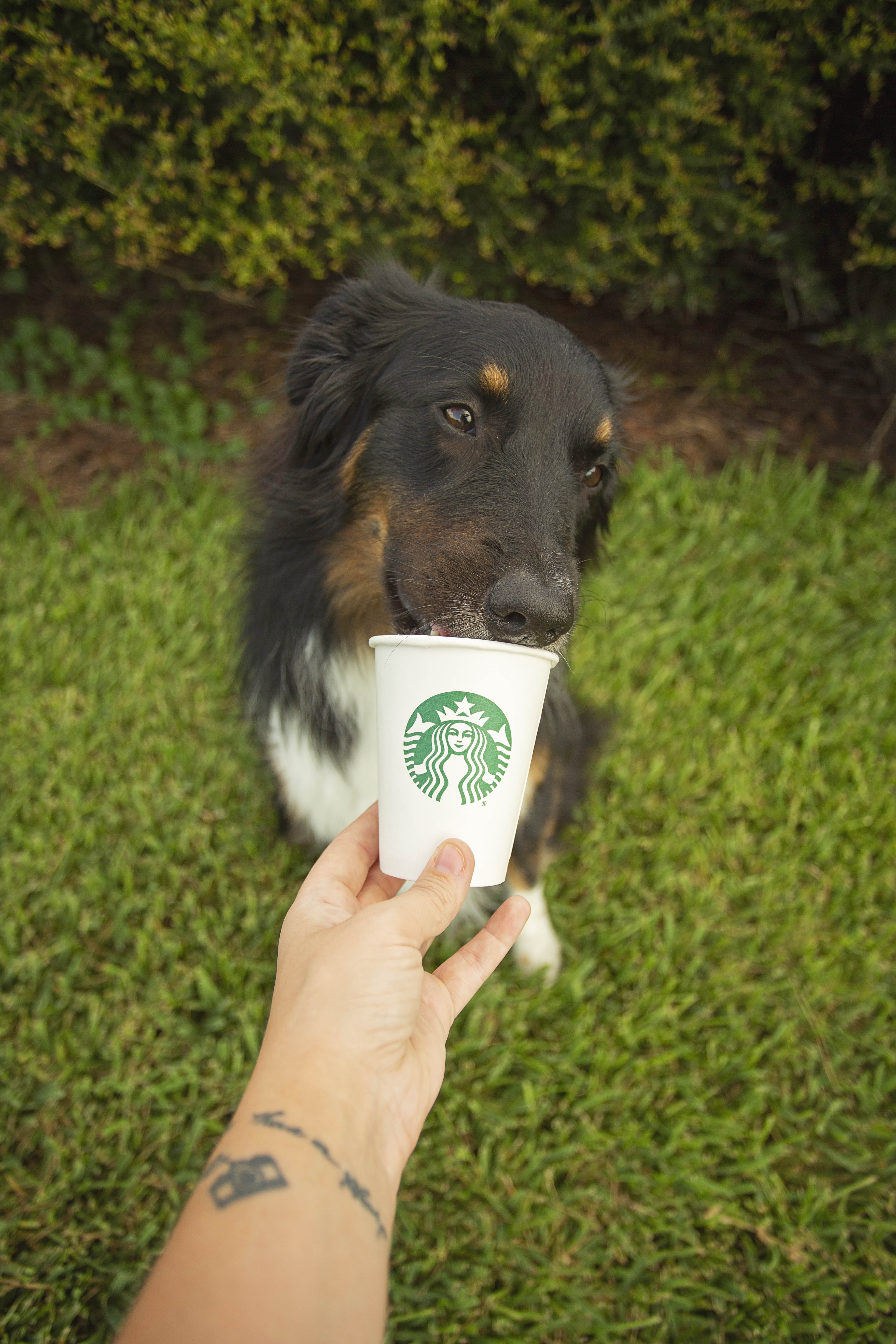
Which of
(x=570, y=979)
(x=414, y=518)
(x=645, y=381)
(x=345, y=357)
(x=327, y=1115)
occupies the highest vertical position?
(x=645, y=381)

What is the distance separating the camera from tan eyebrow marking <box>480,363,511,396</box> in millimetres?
1895

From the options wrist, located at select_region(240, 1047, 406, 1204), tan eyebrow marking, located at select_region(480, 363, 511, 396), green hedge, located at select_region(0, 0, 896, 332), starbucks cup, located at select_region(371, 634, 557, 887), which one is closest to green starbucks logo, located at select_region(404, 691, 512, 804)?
starbucks cup, located at select_region(371, 634, 557, 887)

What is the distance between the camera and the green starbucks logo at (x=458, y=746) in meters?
1.37

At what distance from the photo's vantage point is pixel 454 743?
1394mm

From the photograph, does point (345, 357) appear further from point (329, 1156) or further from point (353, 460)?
point (329, 1156)

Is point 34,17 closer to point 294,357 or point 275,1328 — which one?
point 294,357

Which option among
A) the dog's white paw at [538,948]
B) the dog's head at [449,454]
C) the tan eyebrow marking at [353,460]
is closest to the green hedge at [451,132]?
the dog's head at [449,454]

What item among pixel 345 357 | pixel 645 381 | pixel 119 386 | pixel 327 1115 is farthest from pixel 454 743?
pixel 645 381

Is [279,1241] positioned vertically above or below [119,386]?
below

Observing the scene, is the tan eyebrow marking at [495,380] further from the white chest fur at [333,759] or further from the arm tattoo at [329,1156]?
the arm tattoo at [329,1156]

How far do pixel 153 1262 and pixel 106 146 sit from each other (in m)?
4.26

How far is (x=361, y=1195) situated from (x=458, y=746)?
71cm

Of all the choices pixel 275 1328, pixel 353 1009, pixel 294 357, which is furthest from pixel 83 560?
pixel 275 1328

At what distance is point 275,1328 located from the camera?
2.96ft
